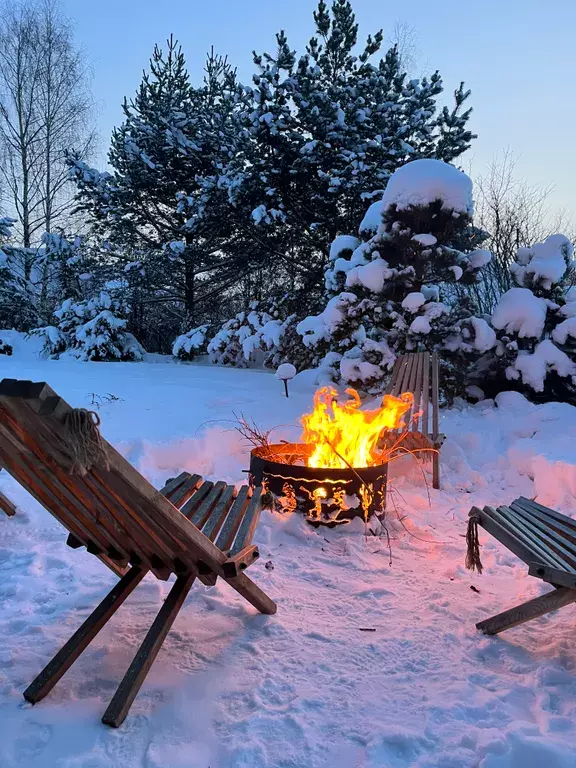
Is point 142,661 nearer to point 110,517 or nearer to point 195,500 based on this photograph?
Answer: point 110,517

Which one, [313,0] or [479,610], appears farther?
[313,0]

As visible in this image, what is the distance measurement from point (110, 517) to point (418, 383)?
3.99 m

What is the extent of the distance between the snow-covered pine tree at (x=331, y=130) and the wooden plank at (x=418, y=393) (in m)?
4.88

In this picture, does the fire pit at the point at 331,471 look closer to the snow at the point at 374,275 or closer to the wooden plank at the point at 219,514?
the wooden plank at the point at 219,514

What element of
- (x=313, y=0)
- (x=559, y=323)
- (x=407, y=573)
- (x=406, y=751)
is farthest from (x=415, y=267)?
(x=313, y=0)

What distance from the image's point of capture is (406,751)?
1524mm

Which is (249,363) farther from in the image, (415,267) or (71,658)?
(71,658)

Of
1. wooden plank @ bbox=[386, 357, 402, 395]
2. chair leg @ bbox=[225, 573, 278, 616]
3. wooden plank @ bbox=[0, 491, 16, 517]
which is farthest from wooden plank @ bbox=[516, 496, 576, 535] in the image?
wooden plank @ bbox=[0, 491, 16, 517]

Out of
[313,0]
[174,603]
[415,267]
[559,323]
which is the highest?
[313,0]

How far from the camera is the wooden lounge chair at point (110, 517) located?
131 cm

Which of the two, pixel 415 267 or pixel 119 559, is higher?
pixel 415 267

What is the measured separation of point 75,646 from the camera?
182 cm

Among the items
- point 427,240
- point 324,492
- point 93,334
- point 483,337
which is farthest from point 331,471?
point 93,334

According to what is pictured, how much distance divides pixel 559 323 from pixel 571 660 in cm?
502
